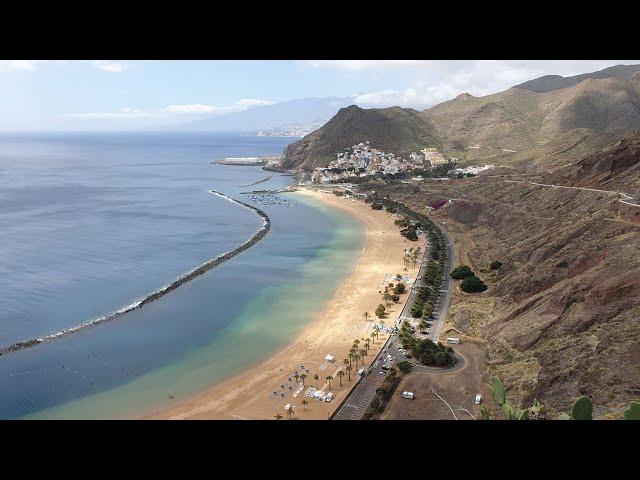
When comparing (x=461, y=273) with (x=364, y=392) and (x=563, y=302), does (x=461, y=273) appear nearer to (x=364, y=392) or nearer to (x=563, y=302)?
(x=563, y=302)

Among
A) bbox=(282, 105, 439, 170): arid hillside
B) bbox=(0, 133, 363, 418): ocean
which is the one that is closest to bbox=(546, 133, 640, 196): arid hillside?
bbox=(0, 133, 363, 418): ocean

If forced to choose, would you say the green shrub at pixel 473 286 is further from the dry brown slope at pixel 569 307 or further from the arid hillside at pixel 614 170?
the arid hillside at pixel 614 170

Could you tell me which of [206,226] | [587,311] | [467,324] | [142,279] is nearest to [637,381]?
[587,311]

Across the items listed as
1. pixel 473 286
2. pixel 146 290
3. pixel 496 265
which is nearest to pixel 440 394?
pixel 473 286

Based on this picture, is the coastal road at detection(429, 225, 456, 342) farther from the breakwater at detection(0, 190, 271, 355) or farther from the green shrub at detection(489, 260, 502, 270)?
the breakwater at detection(0, 190, 271, 355)

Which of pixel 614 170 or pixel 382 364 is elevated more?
pixel 614 170

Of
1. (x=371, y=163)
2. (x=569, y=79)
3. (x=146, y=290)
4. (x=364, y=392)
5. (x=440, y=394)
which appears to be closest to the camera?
(x=440, y=394)
